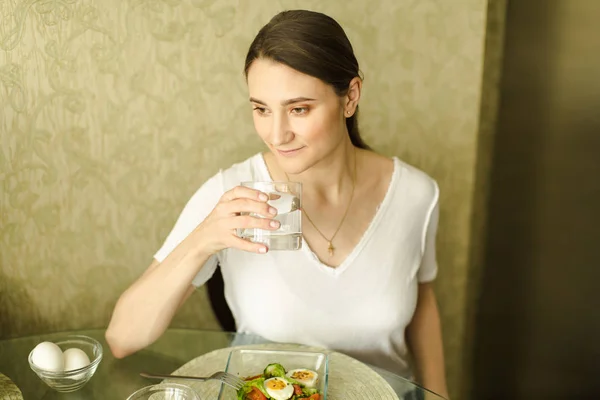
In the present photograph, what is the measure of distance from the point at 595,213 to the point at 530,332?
0.51 metres

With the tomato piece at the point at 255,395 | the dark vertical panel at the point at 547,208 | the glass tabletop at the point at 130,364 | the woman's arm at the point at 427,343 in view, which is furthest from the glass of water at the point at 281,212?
the dark vertical panel at the point at 547,208

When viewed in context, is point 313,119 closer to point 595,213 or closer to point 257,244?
point 257,244

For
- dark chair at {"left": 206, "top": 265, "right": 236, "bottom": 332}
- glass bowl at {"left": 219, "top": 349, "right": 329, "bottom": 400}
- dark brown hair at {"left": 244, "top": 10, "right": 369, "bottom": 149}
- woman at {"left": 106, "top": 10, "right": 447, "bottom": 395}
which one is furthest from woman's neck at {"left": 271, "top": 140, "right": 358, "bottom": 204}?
glass bowl at {"left": 219, "top": 349, "right": 329, "bottom": 400}

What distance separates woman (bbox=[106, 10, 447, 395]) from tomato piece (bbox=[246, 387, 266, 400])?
27 cm

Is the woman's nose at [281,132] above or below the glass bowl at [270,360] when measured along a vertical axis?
above

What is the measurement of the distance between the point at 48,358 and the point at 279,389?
469 mm

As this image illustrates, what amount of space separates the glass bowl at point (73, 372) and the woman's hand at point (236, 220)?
0.33 m

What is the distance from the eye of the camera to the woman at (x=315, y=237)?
4.24 feet

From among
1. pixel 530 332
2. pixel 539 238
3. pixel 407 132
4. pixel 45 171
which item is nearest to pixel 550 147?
pixel 539 238

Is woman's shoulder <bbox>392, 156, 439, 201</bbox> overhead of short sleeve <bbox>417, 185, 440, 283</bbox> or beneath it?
overhead

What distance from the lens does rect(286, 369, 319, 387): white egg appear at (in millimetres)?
1136

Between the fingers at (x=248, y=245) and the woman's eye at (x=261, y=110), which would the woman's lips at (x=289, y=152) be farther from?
the fingers at (x=248, y=245)

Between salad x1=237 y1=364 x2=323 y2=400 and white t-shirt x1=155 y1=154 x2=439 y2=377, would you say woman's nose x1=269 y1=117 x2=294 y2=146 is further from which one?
salad x1=237 y1=364 x2=323 y2=400

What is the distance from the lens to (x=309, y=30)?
1.30 meters
